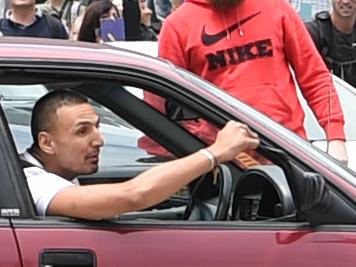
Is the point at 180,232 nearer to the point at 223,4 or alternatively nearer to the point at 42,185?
the point at 42,185

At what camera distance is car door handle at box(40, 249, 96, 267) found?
3.07 m

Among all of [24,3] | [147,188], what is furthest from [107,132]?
[24,3]

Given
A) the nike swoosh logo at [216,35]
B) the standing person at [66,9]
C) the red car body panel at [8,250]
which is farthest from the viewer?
the standing person at [66,9]

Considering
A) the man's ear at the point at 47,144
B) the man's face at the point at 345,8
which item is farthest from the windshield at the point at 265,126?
the man's face at the point at 345,8

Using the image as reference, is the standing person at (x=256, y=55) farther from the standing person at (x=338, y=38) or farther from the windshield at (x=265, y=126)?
the standing person at (x=338, y=38)

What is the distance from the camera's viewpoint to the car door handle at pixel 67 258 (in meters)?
3.07

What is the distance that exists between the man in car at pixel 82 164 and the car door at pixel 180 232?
0.18ft

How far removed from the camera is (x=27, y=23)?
7621 millimetres

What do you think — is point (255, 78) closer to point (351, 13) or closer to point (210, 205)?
point (210, 205)

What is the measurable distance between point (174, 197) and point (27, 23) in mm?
4325

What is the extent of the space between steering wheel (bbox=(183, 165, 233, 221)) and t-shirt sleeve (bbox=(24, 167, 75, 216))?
447 mm

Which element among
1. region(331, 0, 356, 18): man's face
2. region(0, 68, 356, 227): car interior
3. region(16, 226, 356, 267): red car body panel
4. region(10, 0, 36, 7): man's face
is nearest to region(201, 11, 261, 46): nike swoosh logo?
region(0, 68, 356, 227): car interior

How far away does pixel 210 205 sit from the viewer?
11.6ft

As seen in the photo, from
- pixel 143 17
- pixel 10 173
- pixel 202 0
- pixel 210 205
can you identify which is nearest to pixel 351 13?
pixel 143 17
